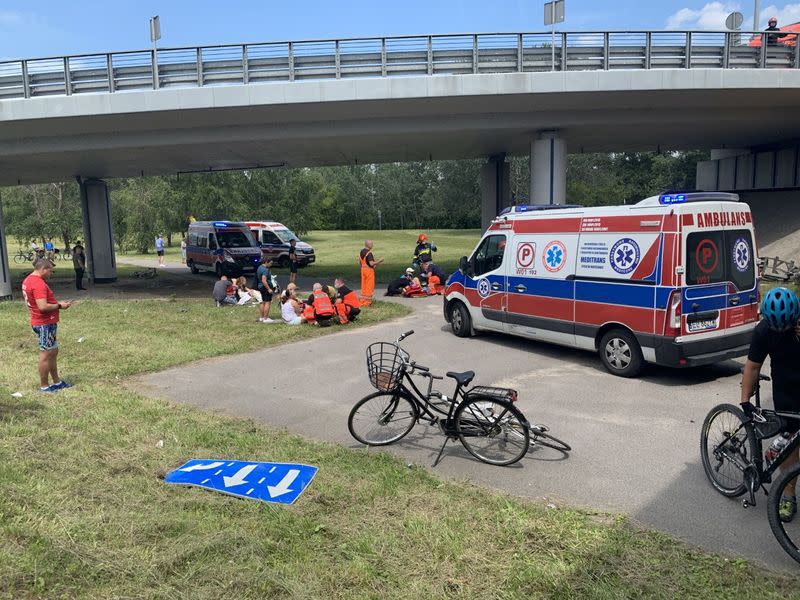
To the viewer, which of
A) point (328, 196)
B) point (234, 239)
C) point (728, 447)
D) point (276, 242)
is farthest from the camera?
point (328, 196)

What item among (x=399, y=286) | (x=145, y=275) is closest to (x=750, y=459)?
(x=399, y=286)

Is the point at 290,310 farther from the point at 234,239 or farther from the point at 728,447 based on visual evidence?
the point at 234,239

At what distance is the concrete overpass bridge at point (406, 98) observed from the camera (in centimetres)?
1567

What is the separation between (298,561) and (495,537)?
135 cm

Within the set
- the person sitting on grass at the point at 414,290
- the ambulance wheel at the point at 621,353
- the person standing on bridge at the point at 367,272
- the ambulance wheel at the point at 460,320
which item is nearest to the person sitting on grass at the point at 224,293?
the person standing on bridge at the point at 367,272

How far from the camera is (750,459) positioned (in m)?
4.61

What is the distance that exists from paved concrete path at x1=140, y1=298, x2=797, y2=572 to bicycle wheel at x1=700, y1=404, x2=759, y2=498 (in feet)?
0.39

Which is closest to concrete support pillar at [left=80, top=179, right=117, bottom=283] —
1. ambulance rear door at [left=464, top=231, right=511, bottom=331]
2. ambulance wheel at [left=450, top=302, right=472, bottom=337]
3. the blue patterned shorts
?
ambulance wheel at [left=450, top=302, right=472, bottom=337]

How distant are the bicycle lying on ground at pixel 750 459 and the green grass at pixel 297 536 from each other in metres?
0.38

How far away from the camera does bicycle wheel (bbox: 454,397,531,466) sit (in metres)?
5.59

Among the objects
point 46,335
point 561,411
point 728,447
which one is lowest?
point 561,411

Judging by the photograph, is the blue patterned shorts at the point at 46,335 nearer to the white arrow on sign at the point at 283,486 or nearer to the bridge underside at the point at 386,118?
the white arrow on sign at the point at 283,486

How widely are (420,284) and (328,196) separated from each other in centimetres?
5285

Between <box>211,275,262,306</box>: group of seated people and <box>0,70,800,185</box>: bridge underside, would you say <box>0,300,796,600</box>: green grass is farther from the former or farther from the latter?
<box>0,70,800,185</box>: bridge underside
